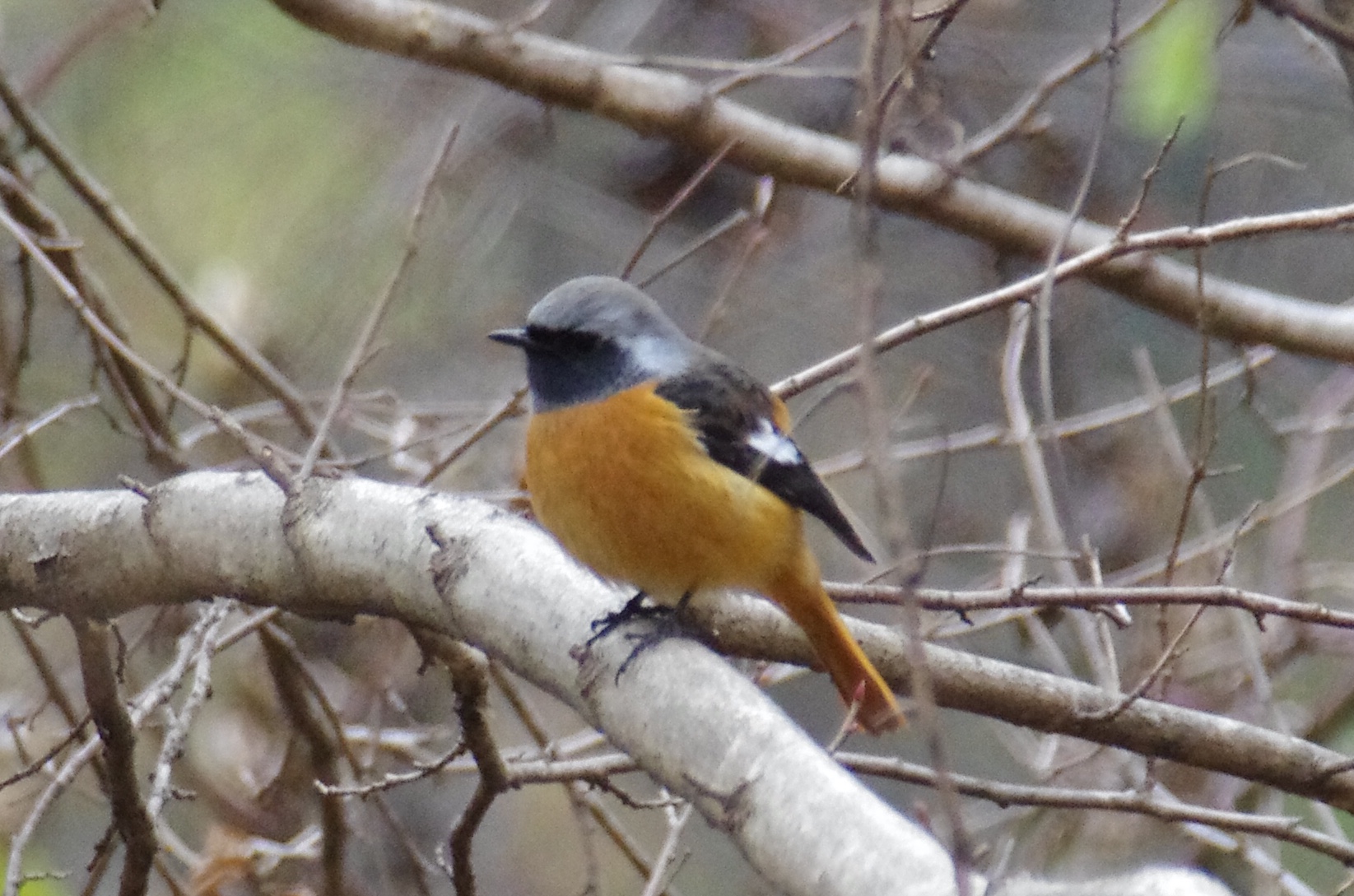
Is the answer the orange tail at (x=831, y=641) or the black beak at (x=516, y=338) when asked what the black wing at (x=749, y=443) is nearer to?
the orange tail at (x=831, y=641)

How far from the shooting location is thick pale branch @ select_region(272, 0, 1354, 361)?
157 inches

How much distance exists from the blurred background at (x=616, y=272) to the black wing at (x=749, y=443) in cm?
175

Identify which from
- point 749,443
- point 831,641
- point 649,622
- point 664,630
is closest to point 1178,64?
point 749,443

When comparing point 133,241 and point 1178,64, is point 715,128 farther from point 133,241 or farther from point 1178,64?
point 133,241

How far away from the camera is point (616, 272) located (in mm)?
4832

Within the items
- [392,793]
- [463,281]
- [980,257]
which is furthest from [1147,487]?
[392,793]

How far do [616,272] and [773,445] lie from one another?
6.62ft

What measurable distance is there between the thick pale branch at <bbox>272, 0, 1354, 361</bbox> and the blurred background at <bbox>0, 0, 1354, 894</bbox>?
0.78 meters

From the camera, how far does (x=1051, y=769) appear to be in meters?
3.37

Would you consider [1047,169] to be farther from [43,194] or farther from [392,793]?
[43,194]

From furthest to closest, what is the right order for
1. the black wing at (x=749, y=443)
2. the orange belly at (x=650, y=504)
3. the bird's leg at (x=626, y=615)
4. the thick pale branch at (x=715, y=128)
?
the thick pale branch at (x=715, y=128) → the black wing at (x=749, y=443) → the orange belly at (x=650, y=504) → the bird's leg at (x=626, y=615)

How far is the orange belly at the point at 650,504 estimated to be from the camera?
2660mm

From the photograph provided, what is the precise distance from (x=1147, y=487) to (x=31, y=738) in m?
4.16

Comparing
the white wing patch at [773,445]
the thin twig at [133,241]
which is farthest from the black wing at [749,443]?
the thin twig at [133,241]
